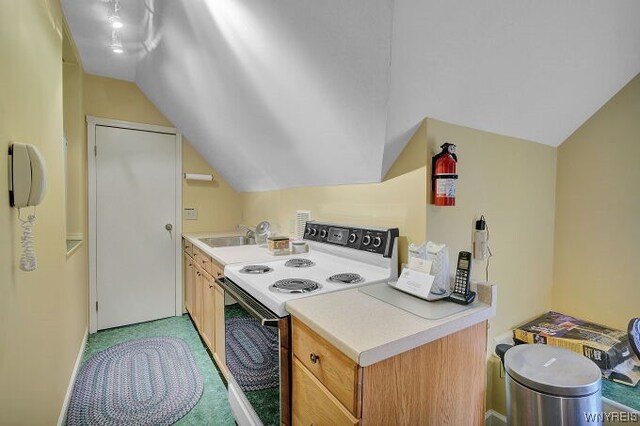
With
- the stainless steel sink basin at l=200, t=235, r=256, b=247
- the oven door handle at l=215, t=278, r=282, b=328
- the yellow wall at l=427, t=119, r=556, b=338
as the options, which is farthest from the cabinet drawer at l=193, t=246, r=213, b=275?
the yellow wall at l=427, t=119, r=556, b=338

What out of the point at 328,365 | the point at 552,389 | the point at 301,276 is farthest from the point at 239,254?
the point at 552,389

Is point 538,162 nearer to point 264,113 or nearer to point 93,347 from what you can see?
point 264,113

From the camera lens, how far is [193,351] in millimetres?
2449

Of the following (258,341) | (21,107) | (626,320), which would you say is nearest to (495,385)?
(626,320)

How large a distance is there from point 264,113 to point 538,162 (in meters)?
1.80

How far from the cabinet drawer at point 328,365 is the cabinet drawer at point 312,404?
20mm

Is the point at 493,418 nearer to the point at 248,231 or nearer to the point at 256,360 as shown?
the point at 256,360

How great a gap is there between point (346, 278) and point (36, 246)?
1.34m

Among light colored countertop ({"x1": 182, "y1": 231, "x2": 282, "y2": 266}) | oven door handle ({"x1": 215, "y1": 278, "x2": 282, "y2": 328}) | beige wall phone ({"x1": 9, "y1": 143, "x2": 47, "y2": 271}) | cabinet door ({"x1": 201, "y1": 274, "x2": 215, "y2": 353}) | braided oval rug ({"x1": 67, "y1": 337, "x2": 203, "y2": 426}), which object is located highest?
beige wall phone ({"x1": 9, "y1": 143, "x2": 47, "y2": 271})

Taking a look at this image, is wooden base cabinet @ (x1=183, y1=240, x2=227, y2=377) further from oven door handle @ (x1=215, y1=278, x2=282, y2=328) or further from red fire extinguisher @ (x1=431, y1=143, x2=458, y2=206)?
red fire extinguisher @ (x1=431, y1=143, x2=458, y2=206)

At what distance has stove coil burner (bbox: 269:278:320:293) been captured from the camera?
1.30 m

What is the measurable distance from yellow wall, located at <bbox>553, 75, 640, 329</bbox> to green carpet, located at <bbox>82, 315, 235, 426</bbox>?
2.35 meters

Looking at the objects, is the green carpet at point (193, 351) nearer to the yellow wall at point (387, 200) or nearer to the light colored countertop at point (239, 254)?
the light colored countertop at point (239, 254)

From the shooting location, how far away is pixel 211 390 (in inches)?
77.3
